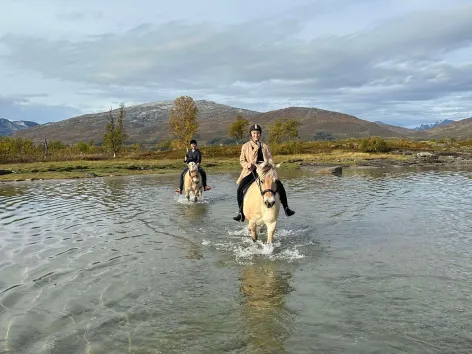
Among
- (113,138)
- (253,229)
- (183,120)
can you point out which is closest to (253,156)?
(253,229)

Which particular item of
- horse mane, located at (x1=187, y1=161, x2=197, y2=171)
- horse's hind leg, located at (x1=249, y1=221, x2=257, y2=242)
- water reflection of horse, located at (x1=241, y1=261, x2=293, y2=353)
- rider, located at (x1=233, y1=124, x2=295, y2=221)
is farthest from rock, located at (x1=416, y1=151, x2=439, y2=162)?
water reflection of horse, located at (x1=241, y1=261, x2=293, y2=353)

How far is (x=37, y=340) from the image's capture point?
238 inches

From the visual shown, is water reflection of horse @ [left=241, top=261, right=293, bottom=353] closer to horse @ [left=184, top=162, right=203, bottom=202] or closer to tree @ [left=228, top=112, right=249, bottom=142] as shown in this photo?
horse @ [left=184, top=162, right=203, bottom=202]

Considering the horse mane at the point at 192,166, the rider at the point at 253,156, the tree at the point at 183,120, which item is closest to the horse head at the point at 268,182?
the rider at the point at 253,156

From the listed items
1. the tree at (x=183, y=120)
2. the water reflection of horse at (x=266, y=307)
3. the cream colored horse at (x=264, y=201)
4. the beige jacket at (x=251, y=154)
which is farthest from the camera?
the tree at (x=183, y=120)

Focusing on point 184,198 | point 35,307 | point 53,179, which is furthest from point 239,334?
point 53,179

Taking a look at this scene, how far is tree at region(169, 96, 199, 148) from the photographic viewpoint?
92375 mm

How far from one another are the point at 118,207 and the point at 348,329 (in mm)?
15516

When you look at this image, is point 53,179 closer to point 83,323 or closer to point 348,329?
point 83,323

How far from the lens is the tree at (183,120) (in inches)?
3637

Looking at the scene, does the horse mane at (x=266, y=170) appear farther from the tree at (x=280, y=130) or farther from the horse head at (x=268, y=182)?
the tree at (x=280, y=130)

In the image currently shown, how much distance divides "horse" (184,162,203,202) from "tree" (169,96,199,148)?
2806 inches

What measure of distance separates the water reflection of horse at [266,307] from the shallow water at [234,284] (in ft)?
0.10

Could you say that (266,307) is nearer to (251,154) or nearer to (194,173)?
(251,154)
